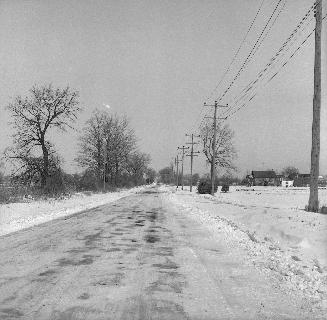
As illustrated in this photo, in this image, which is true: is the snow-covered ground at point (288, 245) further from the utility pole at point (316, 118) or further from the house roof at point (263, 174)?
the house roof at point (263, 174)

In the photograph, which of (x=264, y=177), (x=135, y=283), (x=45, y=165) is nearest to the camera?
(x=135, y=283)

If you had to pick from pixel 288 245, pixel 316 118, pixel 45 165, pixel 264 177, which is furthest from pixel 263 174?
pixel 288 245

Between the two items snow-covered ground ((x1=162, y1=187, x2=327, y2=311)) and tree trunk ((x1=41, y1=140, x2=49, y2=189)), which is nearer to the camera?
snow-covered ground ((x1=162, y1=187, x2=327, y2=311))

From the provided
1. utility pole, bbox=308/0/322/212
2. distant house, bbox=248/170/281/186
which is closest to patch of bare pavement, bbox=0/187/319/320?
utility pole, bbox=308/0/322/212

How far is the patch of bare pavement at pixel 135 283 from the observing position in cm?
472

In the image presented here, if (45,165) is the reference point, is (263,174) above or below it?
above

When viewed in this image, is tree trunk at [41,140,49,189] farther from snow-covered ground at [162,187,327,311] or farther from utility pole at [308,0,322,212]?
utility pole at [308,0,322,212]

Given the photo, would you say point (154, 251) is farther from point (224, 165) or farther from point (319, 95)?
point (224, 165)

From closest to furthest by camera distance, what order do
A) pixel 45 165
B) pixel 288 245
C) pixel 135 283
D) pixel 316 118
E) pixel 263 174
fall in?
1. pixel 135 283
2. pixel 288 245
3. pixel 316 118
4. pixel 45 165
5. pixel 263 174

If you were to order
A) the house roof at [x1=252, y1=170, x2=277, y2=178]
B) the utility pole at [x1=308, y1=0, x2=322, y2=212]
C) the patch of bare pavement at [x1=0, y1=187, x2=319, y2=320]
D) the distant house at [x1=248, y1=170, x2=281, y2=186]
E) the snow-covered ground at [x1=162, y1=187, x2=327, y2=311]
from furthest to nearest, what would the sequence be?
the house roof at [x1=252, y1=170, x2=277, y2=178] → the distant house at [x1=248, y1=170, x2=281, y2=186] → the utility pole at [x1=308, y1=0, x2=322, y2=212] → the snow-covered ground at [x1=162, y1=187, x2=327, y2=311] → the patch of bare pavement at [x1=0, y1=187, x2=319, y2=320]

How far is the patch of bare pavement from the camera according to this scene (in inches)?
186

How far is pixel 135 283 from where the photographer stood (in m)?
6.01

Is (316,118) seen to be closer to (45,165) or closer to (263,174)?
(45,165)

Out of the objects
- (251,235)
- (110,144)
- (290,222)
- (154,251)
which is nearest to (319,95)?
(290,222)
